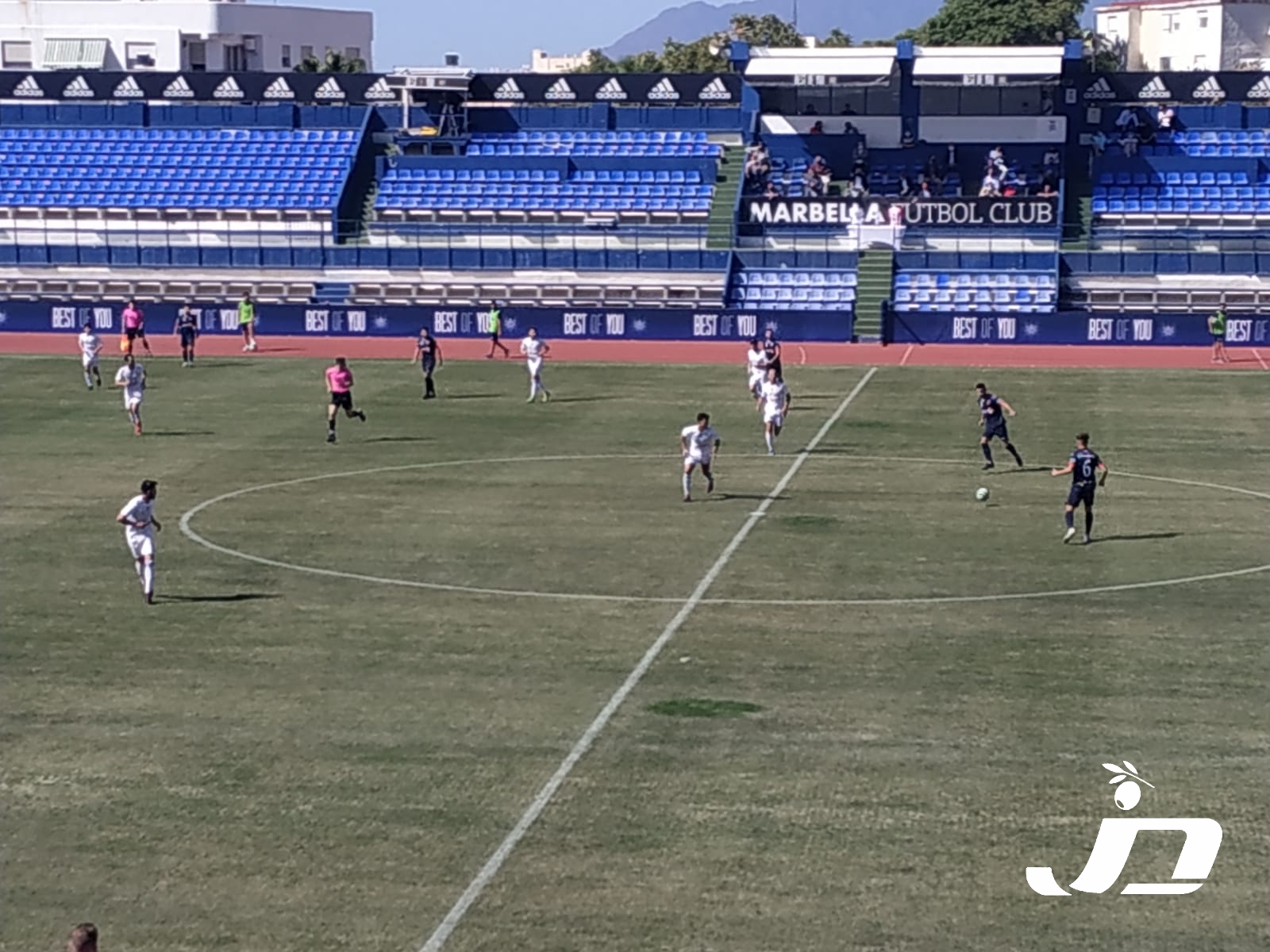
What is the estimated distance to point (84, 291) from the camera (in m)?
75.9

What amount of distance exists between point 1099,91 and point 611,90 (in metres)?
19.4

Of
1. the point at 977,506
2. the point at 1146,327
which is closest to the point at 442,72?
the point at 1146,327

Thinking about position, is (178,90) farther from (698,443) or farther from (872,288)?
(698,443)

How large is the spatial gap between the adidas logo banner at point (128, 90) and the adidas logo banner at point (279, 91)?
18.2 ft

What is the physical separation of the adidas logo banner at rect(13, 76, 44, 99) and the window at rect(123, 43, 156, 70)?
40.5 metres

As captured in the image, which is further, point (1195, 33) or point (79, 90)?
point (1195, 33)

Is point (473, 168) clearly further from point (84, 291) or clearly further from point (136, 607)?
point (136, 607)

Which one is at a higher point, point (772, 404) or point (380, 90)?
point (380, 90)

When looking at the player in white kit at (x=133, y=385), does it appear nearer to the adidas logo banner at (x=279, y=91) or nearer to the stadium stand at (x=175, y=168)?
the stadium stand at (x=175, y=168)

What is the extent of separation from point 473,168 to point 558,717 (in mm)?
60711

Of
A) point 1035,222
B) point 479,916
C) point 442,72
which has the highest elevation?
point 442,72

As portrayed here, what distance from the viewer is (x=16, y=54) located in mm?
129250

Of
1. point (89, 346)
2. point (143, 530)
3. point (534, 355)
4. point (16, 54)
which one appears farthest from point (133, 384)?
point (16, 54)

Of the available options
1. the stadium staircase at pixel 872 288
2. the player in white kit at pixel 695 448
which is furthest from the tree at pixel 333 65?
the player in white kit at pixel 695 448
